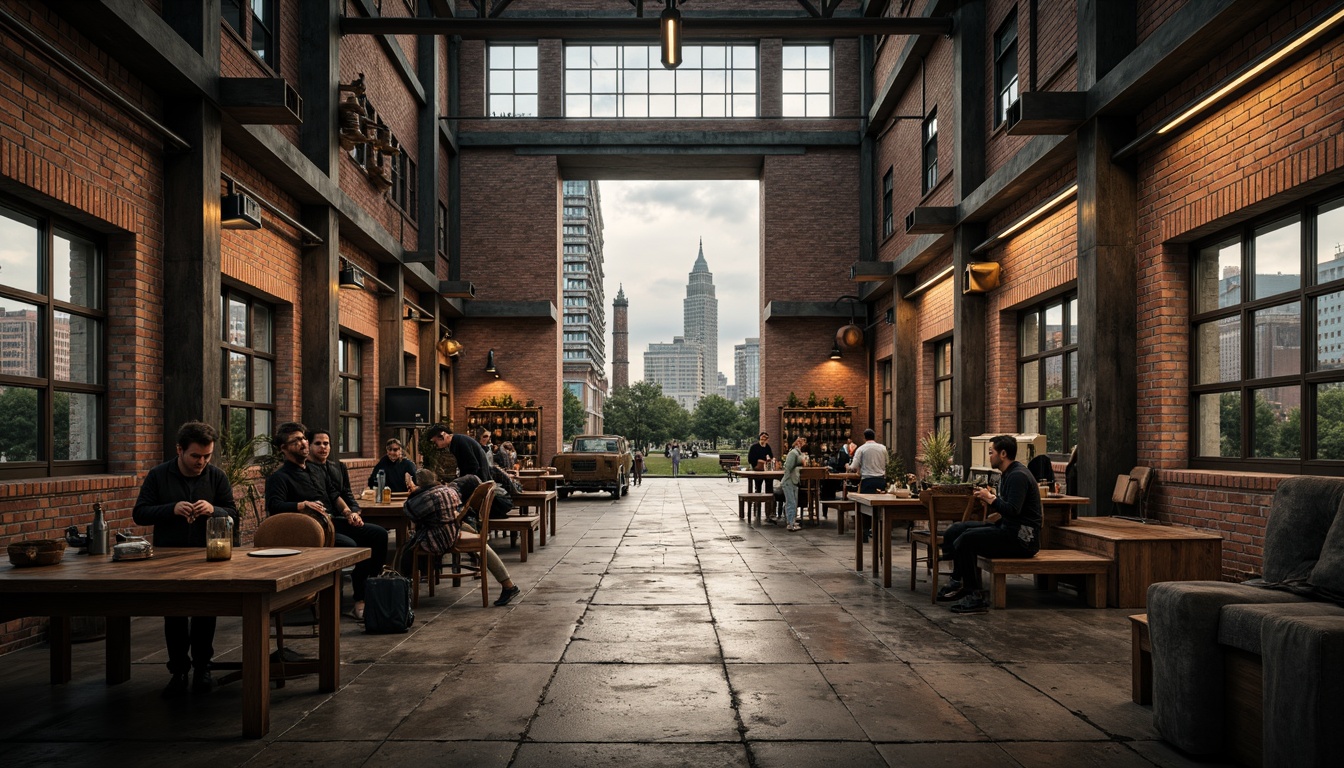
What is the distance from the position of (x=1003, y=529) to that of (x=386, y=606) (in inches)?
190

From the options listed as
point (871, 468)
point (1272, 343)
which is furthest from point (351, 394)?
point (1272, 343)

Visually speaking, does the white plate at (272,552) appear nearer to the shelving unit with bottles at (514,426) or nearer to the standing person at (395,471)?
the standing person at (395,471)

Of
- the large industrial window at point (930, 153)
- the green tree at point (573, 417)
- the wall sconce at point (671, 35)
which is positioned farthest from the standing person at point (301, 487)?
the green tree at point (573, 417)

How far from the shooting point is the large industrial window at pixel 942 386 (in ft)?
54.0

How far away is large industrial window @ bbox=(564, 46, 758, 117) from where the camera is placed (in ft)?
73.6

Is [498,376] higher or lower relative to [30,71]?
lower

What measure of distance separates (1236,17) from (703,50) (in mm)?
17353

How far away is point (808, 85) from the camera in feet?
73.0

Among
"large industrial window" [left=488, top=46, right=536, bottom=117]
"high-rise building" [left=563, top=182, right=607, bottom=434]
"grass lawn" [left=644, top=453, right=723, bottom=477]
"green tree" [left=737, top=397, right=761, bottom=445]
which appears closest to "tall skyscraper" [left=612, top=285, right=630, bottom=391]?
"high-rise building" [left=563, top=182, right=607, bottom=434]

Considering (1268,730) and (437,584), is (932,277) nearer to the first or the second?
(437,584)

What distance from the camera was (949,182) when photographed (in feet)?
49.2

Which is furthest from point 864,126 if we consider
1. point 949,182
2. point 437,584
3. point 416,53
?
point 437,584

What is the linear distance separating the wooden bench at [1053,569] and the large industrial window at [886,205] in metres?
13.4

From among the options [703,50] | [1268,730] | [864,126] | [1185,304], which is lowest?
[1268,730]
